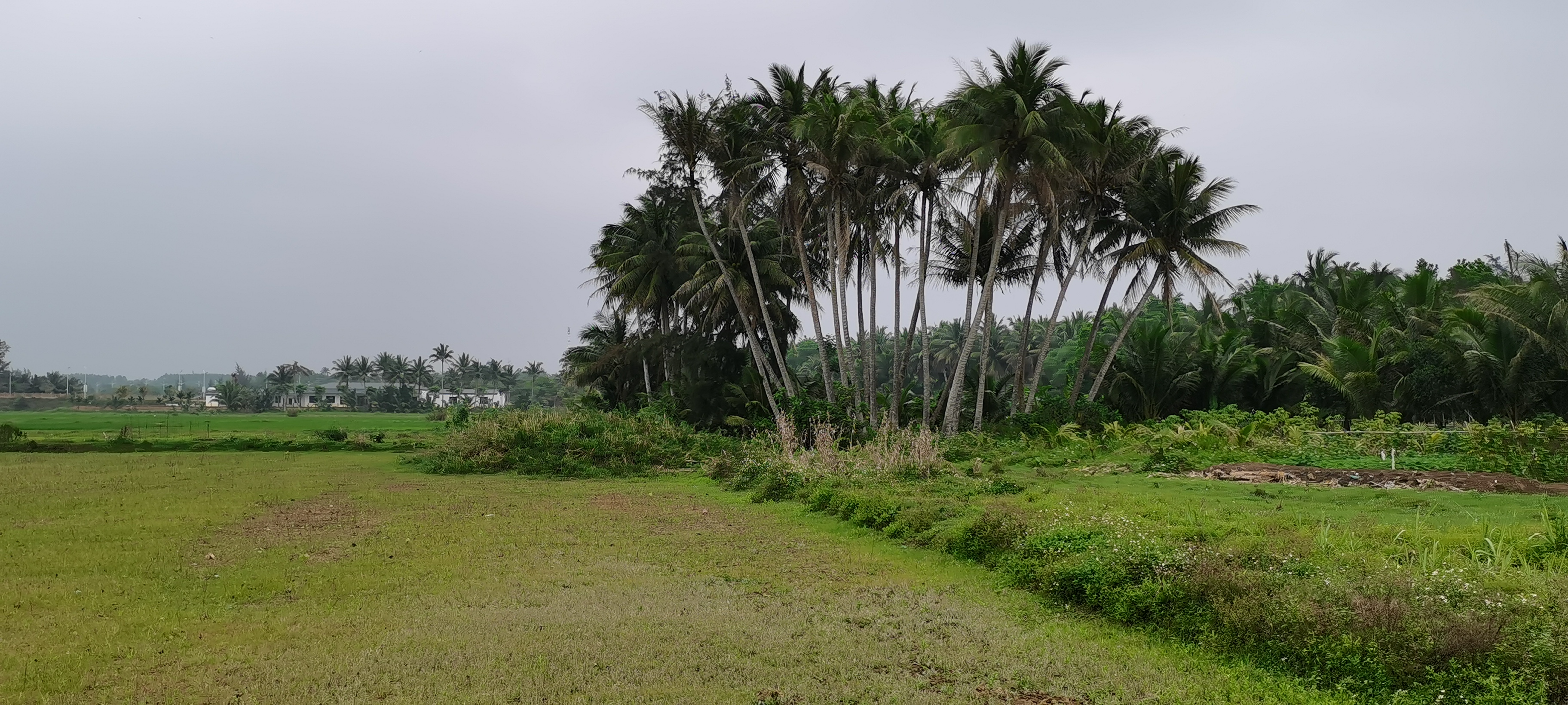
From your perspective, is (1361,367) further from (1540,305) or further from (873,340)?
(873,340)

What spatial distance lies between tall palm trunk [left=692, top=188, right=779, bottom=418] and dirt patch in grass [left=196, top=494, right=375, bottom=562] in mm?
14835

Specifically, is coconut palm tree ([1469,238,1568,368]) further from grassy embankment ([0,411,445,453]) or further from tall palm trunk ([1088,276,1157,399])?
grassy embankment ([0,411,445,453])

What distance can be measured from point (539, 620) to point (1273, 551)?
17.6ft

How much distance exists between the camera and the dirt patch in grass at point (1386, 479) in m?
12.5

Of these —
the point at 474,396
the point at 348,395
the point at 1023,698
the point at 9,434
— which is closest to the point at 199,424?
the point at 9,434

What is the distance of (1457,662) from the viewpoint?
4.80m

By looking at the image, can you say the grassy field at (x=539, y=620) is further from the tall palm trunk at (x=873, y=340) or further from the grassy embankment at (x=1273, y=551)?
the tall palm trunk at (x=873, y=340)

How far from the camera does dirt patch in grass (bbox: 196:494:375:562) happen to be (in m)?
10.0

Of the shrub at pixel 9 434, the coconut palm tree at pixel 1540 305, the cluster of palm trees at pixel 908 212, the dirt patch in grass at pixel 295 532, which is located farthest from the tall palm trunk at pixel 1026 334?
the shrub at pixel 9 434

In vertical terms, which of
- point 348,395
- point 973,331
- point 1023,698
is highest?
point 973,331

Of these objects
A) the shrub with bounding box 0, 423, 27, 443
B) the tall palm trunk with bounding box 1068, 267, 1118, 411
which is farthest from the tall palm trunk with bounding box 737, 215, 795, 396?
the shrub with bounding box 0, 423, 27, 443

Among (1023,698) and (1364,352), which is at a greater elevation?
(1364,352)

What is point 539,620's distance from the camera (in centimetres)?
685

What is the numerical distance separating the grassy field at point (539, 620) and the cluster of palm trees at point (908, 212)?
14332mm
